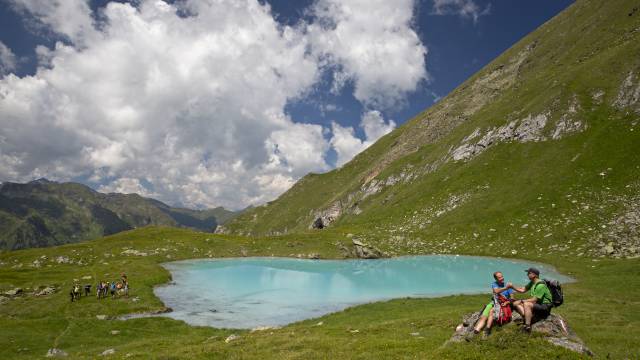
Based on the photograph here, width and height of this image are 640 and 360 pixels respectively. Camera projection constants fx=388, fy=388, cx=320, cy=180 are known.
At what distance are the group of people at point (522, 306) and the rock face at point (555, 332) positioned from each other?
31cm

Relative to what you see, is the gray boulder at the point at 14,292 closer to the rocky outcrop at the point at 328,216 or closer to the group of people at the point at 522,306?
the group of people at the point at 522,306

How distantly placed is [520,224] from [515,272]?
94.8 ft

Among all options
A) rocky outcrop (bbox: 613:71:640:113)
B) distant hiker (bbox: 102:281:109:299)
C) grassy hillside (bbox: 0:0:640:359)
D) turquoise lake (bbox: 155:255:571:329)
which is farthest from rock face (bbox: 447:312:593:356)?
rocky outcrop (bbox: 613:71:640:113)

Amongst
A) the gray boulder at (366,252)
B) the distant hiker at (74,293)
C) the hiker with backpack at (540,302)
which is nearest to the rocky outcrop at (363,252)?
the gray boulder at (366,252)

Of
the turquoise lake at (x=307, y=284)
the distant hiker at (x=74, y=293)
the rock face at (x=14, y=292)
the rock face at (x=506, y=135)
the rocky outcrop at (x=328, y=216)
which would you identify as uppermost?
Answer: the rock face at (x=506, y=135)

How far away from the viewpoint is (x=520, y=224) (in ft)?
287

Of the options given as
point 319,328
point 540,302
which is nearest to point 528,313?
point 540,302

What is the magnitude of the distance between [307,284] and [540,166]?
7485cm

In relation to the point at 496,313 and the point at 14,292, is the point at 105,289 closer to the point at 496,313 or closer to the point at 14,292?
the point at 14,292

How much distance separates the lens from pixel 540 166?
103 meters

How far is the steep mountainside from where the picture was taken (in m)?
78.3

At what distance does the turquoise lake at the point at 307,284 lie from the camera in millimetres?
45441

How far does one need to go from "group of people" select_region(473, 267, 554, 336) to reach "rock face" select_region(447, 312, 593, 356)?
31cm

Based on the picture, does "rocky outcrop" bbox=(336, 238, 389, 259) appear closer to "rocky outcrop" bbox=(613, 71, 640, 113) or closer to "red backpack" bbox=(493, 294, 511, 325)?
"rocky outcrop" bbox=(613, 71, 640, 113)
